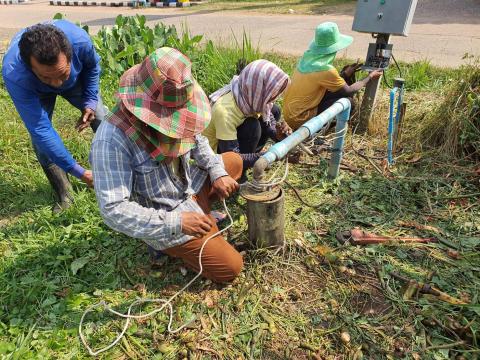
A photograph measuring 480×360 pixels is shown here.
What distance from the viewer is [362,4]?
11.2ft

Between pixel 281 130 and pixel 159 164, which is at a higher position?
pixel 159 164

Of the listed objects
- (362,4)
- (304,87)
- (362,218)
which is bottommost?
(362,218)

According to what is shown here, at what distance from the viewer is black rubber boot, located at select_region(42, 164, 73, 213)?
111 inches

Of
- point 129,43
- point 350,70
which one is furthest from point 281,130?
point 129,43

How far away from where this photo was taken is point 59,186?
2893mm

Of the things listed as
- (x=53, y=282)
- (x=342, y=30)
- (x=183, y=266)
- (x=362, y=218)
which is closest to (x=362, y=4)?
(x=362, y=218)

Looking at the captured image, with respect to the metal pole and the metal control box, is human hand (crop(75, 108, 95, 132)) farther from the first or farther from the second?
the metal control box

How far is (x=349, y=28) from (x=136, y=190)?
7.48 metres

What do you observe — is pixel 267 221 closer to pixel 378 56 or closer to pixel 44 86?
pixel 44 86

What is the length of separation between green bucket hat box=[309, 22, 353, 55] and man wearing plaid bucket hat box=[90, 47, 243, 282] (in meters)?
1.83

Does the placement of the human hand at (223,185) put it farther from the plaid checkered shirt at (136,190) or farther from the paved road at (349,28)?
the paved road at (349,28)

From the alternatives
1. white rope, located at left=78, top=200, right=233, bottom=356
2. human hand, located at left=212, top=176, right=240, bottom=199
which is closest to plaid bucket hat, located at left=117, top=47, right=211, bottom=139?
human hand, located at left=212, top=176, right=240, bottom=199

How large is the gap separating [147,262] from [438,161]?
8.51ft

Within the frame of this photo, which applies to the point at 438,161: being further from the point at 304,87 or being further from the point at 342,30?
the point at 342,30
